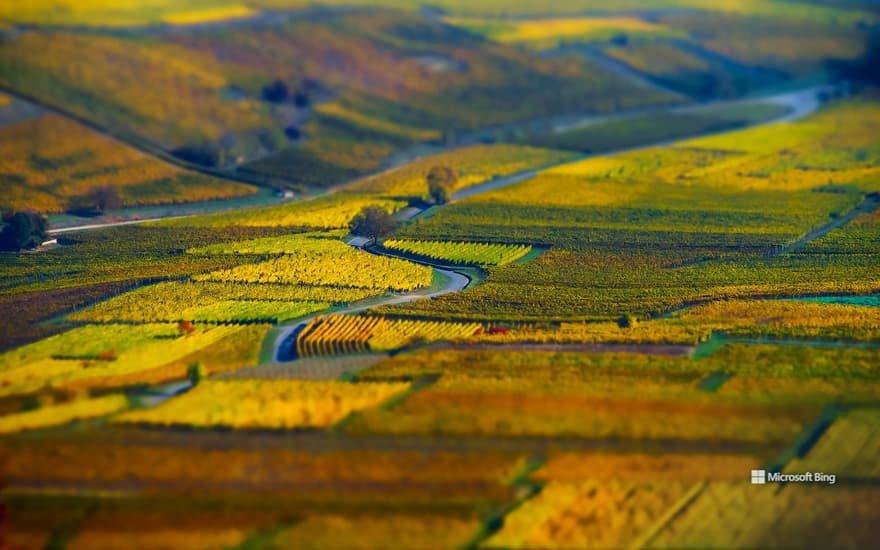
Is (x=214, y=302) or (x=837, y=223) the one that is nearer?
(x=214, y=302)

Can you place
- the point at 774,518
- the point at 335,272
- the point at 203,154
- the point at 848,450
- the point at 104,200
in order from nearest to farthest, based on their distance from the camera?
1. the point at 774,518
2. the point at 848,450
3. the point at 335,272
4. the point at 104,200
5. the point at 203,154

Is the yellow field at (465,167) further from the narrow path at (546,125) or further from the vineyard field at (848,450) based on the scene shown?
the vineyard field at (848,450)

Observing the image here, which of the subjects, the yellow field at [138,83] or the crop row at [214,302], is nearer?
the crop row at [214,302]

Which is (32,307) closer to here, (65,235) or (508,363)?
(65,235)

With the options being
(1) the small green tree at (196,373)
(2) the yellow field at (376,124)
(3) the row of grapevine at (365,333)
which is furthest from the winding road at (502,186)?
(2) the yellow field at (376,124)

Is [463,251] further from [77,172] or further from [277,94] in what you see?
[277,94]

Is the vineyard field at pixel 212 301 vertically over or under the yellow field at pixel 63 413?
over

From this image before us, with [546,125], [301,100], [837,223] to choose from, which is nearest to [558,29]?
[546,125]
